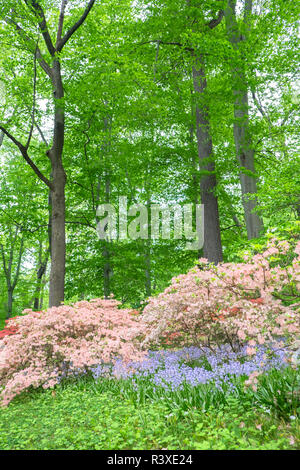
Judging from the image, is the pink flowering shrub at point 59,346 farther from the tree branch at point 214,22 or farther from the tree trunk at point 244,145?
the tree branch at point 214,22

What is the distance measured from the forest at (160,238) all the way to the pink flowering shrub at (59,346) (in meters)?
0.03

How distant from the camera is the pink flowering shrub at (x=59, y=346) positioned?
504 cm

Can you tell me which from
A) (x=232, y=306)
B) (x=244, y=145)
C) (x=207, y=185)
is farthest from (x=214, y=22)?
(x=232, y=306)

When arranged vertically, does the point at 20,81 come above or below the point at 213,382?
above

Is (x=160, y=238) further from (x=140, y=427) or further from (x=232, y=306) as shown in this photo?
(x=140, y=427)

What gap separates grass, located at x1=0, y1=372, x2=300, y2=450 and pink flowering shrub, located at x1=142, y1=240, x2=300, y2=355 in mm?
701

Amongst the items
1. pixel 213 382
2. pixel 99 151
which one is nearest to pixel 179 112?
pixel 99 151

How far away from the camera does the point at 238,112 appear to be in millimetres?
8930

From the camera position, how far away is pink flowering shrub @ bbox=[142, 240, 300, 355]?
373 cm

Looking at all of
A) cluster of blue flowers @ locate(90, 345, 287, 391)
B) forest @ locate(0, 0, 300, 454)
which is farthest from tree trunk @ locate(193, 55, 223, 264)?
cluster of blue flowers @ locate(90, 345, 287, 391)

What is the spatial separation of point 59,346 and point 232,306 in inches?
111

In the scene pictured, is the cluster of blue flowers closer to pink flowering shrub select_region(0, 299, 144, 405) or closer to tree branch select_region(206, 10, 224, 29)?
pink flowering shrub select_region(0, 299, 144, 405)
